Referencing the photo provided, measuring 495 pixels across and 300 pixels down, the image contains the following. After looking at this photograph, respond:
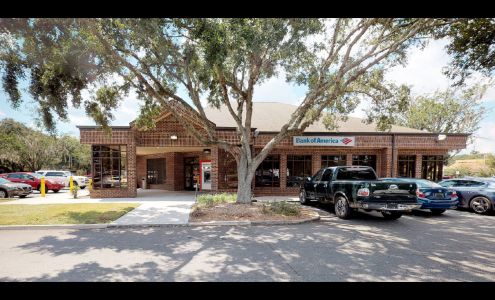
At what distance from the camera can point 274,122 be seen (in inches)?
700

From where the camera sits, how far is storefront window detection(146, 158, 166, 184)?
825 inches

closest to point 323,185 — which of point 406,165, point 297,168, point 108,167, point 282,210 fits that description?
point 282,210

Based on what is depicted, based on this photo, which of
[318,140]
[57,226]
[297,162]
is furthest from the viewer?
[297,162]

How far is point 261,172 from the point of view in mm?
17062

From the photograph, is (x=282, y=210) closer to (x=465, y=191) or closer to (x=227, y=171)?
(x=227, y=171)

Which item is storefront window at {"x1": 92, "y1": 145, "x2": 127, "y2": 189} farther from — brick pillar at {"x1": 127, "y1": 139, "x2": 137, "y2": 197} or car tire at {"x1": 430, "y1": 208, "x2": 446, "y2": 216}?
car tire at {"x1": 430, "y1": 208, "x2": 446, "y2": 216}

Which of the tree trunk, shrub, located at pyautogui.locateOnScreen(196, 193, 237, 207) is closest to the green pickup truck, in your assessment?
the tree trunk

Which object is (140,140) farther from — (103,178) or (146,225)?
(146,225)

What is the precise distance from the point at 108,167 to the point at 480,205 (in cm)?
1898

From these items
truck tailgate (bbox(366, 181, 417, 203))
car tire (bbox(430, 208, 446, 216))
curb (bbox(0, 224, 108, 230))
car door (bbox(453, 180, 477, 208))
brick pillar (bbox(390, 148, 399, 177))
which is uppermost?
brick pillar (bbox(390, 148, 399, 177))

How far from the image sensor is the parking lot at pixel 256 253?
15.7 ft

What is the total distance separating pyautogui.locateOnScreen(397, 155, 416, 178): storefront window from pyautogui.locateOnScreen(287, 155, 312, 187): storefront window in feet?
21.0
